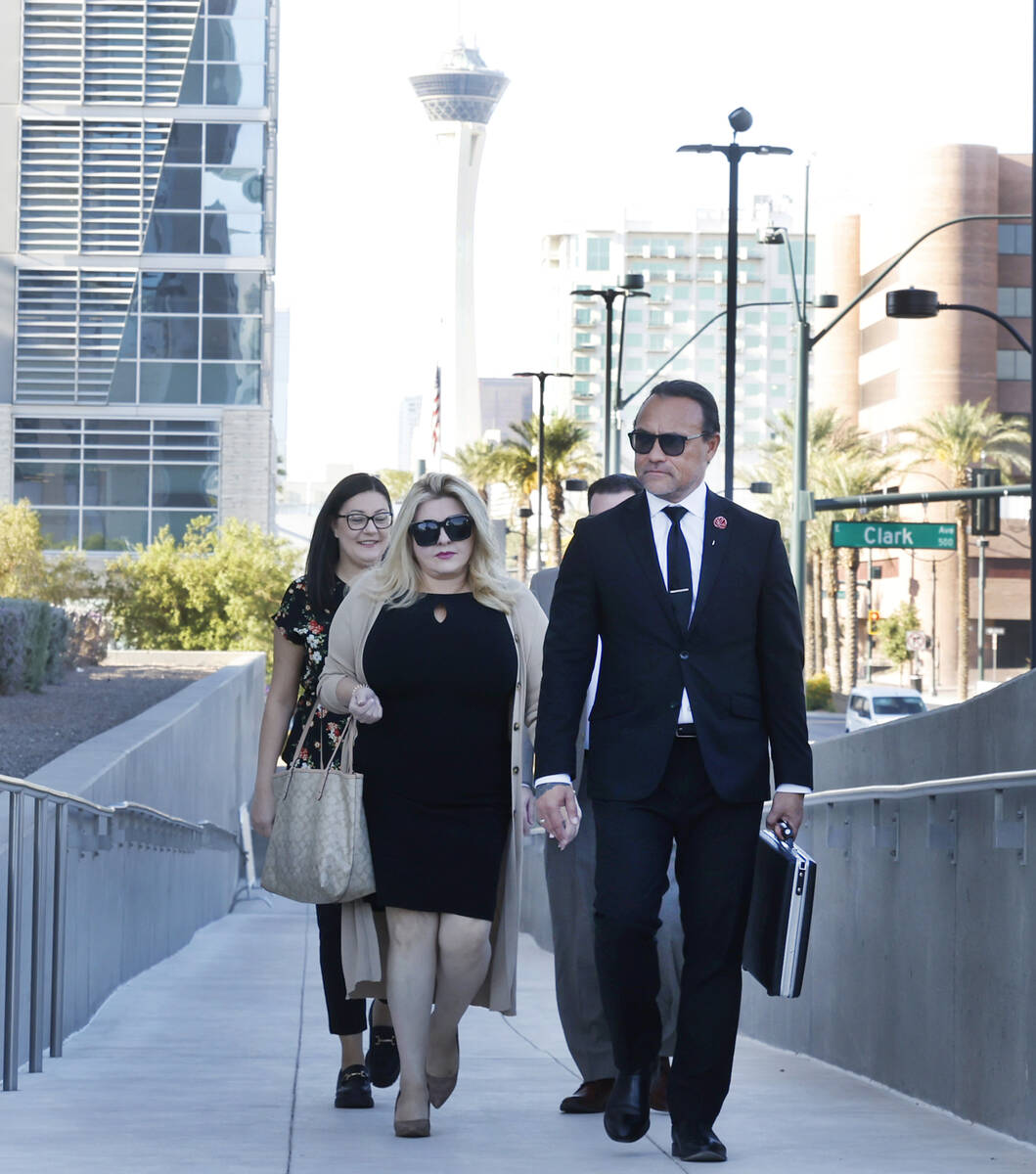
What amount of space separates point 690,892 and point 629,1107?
0.59 m

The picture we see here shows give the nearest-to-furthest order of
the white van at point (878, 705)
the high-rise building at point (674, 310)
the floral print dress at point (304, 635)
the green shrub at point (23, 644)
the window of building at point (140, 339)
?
the floral print dress at point (304, 635)
the green shrub at point (23, 644)
the white van at point (878, 705)
the window of building at point (140, 339)
the high-rise building at point (674, 310)

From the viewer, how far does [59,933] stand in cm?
807

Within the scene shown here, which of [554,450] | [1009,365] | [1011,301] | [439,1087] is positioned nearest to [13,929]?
[439,1087]

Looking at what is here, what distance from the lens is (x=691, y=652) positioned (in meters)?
5.25

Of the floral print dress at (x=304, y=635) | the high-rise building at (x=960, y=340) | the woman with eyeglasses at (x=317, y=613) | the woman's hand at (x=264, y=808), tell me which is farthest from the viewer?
the high-rise building at (x=960, y=340)

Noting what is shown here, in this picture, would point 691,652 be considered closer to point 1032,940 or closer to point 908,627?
point 1032,940

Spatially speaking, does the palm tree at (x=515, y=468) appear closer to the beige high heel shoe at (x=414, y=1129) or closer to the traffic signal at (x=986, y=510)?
the traffic signal at (x=986, y=510)

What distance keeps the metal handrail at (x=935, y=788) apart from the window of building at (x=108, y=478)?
49.9m

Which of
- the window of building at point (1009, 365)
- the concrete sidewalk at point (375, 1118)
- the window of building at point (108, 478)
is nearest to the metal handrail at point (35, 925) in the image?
the concrete sidewalk at point (375, 1118)

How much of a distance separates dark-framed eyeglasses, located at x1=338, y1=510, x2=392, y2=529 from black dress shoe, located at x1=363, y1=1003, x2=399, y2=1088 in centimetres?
167

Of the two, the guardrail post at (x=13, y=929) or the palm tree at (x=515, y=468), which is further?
the palm tree at (x=515, y=468)

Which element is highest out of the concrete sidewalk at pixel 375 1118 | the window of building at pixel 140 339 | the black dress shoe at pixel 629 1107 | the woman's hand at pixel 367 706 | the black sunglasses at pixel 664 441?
the window of building at pixel 140 339

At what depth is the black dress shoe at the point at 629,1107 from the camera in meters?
5.26

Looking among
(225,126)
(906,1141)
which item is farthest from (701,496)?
(225,126)
